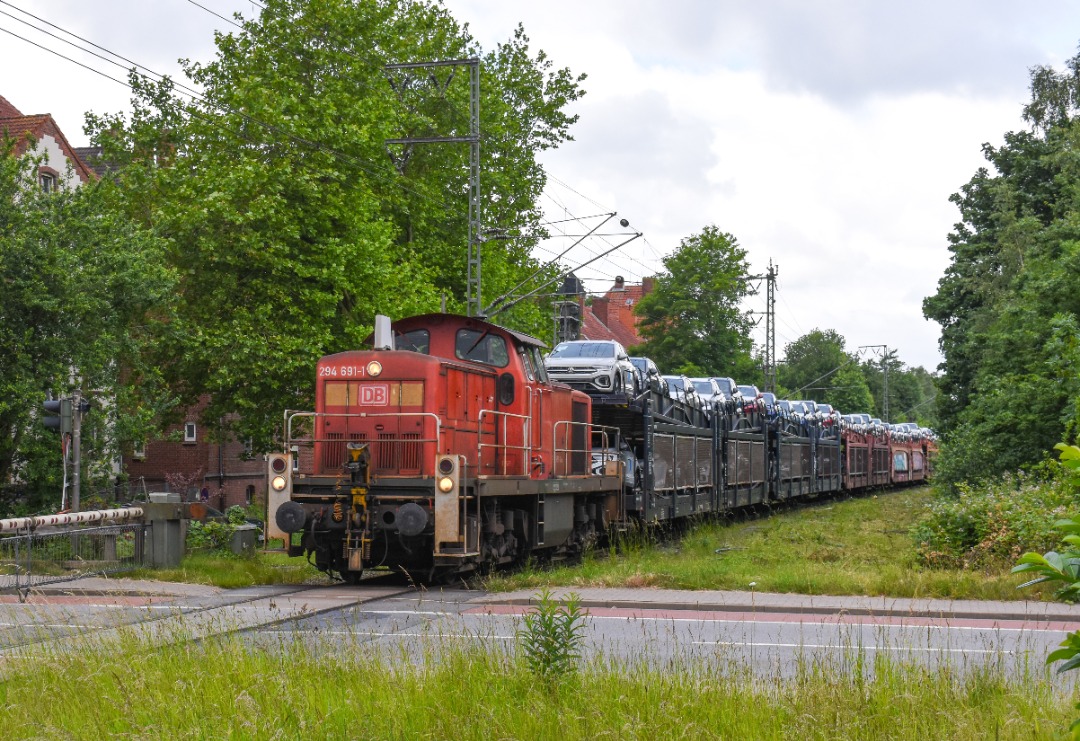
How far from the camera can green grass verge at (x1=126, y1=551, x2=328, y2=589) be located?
17.4 metres

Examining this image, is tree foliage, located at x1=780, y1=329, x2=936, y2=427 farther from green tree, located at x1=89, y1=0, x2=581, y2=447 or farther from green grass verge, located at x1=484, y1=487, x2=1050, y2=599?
green grass verge, located at x1=484, y1=487, x2=1050, y2=599

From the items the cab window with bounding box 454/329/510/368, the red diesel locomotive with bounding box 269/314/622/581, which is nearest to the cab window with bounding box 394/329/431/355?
the red diesel locomotive with bounding box 269/314/622/581

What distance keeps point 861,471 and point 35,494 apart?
37017mm

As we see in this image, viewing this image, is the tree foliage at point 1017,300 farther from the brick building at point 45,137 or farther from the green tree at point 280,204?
the brick building at point 45,137

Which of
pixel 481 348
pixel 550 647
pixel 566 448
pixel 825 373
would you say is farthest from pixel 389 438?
pixel 825 373

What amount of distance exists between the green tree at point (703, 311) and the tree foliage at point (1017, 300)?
22569 millimetres

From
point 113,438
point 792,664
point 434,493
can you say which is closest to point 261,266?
point 113,438

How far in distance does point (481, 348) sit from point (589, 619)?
581cm

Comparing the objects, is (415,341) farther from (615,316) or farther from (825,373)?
(825,373)

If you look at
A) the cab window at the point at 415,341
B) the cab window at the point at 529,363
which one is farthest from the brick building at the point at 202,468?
the cab window at the point at 415,341

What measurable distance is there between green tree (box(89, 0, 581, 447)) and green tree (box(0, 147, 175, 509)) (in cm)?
266

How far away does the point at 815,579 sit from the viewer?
620 inches

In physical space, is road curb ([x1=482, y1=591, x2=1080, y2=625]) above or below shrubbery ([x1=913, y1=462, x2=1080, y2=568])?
below

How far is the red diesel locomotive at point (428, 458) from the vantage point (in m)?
15.9
